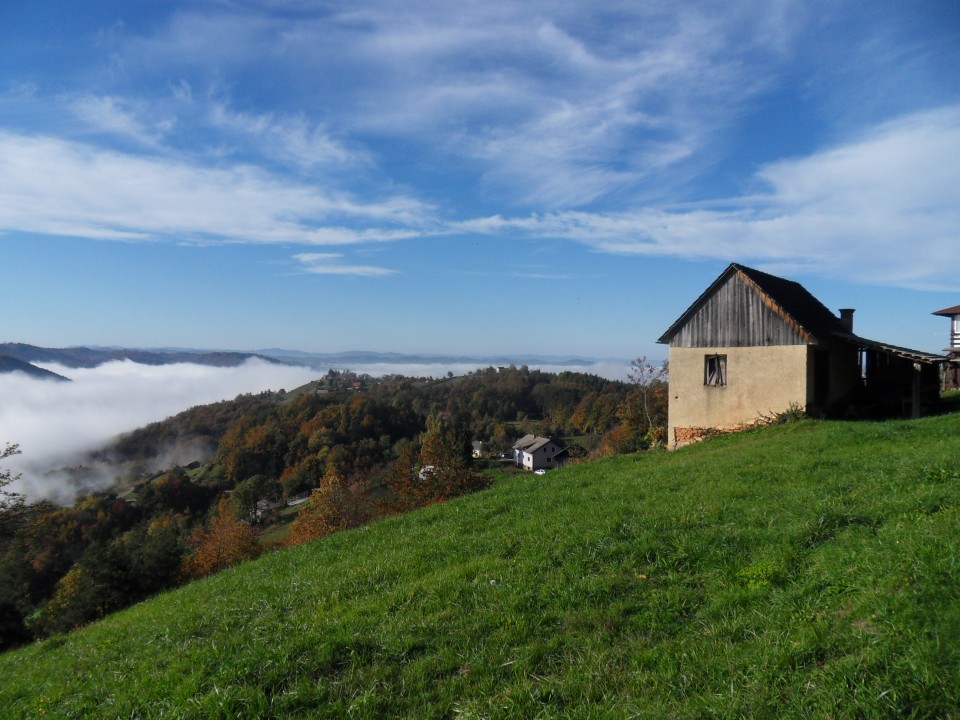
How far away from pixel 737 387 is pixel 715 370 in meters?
1.10

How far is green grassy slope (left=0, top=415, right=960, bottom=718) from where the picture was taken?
14.0 feet

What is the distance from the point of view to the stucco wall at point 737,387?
65.7ft

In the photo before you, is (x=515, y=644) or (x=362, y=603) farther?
(x=362, y=603)

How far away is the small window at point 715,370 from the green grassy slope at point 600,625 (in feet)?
39.5

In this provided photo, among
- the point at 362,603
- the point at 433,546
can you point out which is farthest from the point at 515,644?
the point at 433,546

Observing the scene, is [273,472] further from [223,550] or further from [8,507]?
[8,507]

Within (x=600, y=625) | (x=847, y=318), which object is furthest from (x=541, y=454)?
(x=600, y=625)

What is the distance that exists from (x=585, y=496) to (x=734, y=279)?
14.0 metres

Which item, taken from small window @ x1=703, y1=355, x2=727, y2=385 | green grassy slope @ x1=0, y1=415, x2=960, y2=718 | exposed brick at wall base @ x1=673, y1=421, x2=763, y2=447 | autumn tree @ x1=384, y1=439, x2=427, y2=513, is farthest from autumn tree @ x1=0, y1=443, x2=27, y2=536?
small window @ x1=703, y1=355, x2=727, y2=385

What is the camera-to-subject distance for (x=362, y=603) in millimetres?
6977

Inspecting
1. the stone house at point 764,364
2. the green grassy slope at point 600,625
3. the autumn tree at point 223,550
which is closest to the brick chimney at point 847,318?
the stone house at point 764,364

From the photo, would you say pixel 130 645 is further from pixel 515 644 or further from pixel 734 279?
pixel 734 279

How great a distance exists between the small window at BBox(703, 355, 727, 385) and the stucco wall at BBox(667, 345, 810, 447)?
164 millimetres

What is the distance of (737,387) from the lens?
2133cm
